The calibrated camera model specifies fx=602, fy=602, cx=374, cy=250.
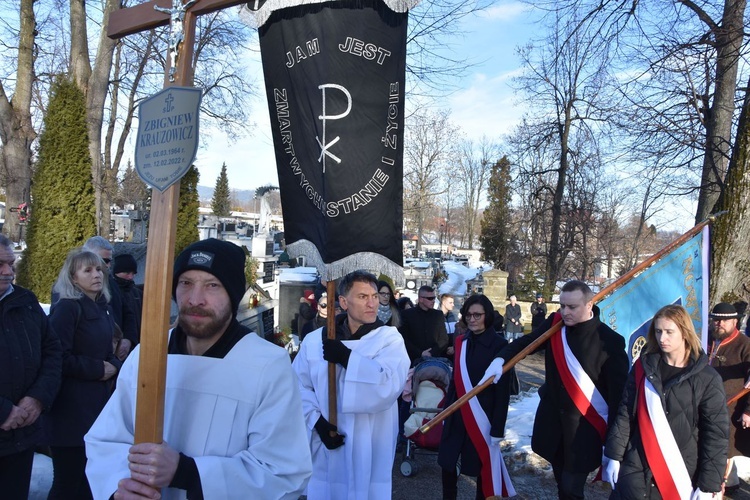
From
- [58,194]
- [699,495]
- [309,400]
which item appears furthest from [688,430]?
[58,194]

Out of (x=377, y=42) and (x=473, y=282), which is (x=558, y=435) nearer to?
(x=377, y=42)

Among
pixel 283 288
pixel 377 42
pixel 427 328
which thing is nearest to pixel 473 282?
pixel 283 288

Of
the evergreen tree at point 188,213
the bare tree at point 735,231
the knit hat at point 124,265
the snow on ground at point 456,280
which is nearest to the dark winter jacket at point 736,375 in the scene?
the bare tree at point 735,231

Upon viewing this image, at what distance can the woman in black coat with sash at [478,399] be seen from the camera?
4730 millimetres

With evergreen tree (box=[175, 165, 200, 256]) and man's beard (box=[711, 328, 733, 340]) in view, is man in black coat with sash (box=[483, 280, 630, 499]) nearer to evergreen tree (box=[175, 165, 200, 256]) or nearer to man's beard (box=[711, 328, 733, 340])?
man's beard (box=[711, 328, 733, 340])

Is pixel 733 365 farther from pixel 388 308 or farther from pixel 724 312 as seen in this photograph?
pixel 388 308

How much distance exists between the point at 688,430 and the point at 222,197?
→ 80.7 meters

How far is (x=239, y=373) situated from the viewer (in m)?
2.11

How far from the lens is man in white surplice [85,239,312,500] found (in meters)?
2.02

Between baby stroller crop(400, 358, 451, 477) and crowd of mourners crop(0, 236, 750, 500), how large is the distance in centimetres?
126

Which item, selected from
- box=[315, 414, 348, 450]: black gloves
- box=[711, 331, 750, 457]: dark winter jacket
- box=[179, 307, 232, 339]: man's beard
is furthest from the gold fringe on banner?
box=[711, 331, 750, 457]: dark winter jacket

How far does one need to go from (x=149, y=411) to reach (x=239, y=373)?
318 mm

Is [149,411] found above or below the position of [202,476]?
above

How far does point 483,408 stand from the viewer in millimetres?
4797
